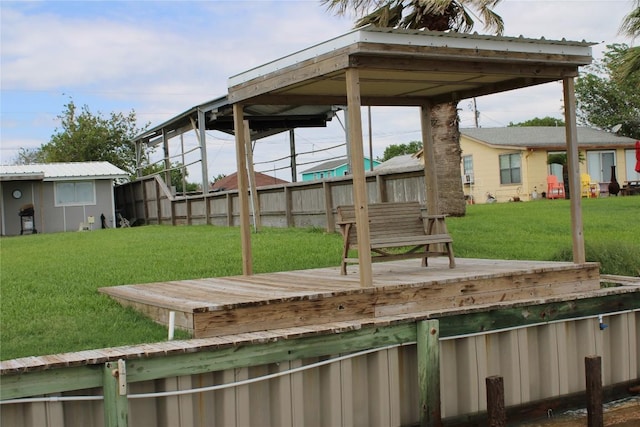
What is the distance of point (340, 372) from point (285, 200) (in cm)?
1171

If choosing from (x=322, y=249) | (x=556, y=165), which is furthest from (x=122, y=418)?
(x=556, y=165)

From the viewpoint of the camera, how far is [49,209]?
2964cm

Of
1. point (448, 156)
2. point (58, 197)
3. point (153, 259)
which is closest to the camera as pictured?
point (153, 259)

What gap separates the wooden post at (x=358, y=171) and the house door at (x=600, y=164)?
29751 millimetres

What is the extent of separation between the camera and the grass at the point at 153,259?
24.7 feet

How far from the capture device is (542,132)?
3744 centimetres

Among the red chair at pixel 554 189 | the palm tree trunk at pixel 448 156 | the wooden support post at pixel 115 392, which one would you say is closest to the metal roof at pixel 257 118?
the palm tree trunk at pixel 448 156

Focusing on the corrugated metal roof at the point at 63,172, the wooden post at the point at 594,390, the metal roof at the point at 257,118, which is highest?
the metal roof at the point at 257,118

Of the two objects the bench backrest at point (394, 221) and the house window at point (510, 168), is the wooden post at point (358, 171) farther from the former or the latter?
the house window at point (510, 168)

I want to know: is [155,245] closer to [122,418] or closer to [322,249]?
[322,249]

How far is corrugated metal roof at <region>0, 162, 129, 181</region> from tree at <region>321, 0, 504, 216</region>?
14.3 metres

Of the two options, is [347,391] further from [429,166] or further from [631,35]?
[631,35]

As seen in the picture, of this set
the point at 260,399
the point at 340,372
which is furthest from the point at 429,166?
the point at 260,399

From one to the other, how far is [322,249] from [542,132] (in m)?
26.9
